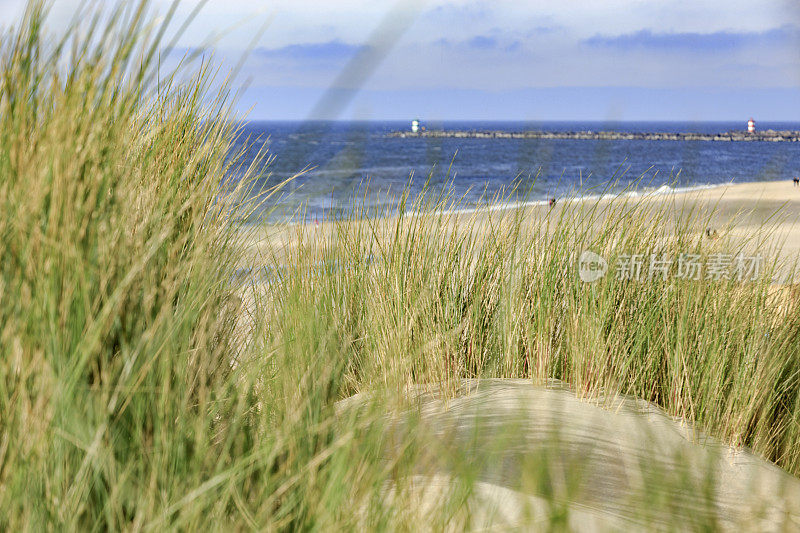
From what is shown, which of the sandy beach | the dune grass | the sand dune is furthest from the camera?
the sandy beach

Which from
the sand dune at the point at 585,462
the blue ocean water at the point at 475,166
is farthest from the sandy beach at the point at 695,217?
the sand dune at the point at 585,462

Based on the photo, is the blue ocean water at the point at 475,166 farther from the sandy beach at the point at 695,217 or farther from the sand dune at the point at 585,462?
the sand dune at the point at 585,462

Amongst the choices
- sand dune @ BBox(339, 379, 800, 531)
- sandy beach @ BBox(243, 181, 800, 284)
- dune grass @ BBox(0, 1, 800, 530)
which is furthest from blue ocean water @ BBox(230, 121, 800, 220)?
sand dune @ BBox(339, 379, 800, 531)

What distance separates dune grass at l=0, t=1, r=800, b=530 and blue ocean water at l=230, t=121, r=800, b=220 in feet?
0.93

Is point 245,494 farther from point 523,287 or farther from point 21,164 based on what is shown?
point 523,287

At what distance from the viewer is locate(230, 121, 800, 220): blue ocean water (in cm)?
103

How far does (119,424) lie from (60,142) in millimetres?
517

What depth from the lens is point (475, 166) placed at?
103 feet

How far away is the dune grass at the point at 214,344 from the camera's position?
3.21ft

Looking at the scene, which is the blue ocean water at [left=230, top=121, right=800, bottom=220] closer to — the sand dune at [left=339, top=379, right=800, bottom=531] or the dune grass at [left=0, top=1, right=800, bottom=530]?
the dune grass at [left=0, top=1, right=800, bottom=530]

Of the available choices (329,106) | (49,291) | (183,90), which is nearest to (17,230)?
(49,291)

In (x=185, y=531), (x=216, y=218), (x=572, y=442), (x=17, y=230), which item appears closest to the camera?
(x=185, y=531)

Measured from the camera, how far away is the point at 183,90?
2.10 m

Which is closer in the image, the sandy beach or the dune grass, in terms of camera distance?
the dune grass
